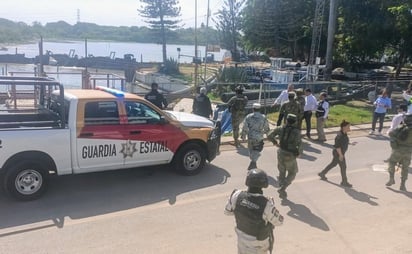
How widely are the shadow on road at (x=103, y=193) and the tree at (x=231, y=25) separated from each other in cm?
4871

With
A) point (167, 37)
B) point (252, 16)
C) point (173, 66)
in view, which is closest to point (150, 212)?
point (173, 66)

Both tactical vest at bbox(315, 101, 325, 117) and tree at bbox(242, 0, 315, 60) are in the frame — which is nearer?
tactical vest at bbox(315, 101, 325, 117)

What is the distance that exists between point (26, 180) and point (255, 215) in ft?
14.7

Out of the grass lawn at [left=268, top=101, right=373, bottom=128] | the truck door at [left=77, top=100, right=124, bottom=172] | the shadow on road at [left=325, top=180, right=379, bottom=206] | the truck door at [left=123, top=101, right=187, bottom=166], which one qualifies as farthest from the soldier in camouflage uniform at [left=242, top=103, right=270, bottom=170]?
the grass lawn at [left=268, top=101, right=373, bottom=128]

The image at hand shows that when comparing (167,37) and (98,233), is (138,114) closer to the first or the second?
(98,233)

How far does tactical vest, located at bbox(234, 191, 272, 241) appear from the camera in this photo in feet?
12.5

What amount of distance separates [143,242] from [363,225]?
3317 mm

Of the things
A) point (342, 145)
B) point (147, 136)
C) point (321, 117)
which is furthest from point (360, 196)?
point (321, 117)

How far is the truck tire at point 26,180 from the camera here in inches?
262

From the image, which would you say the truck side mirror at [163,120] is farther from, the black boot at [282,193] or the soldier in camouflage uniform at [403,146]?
the soldier in camouflage uniform at [403,146]

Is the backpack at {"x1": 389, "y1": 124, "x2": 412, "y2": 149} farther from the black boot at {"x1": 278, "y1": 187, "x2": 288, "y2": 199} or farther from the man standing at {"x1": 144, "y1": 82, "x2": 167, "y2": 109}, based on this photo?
the man standing at {"x1": 144, "y1": 82, "x2": 167, "y2": 109}

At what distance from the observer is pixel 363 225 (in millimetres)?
6422

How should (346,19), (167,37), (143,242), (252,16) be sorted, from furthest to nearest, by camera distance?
(167,37) → (252,16) → (346,19) → (143,242)

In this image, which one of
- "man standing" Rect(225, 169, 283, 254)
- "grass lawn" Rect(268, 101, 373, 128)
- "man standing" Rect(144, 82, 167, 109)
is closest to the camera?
"man standing" Rect(225, 169, 283, 254)
